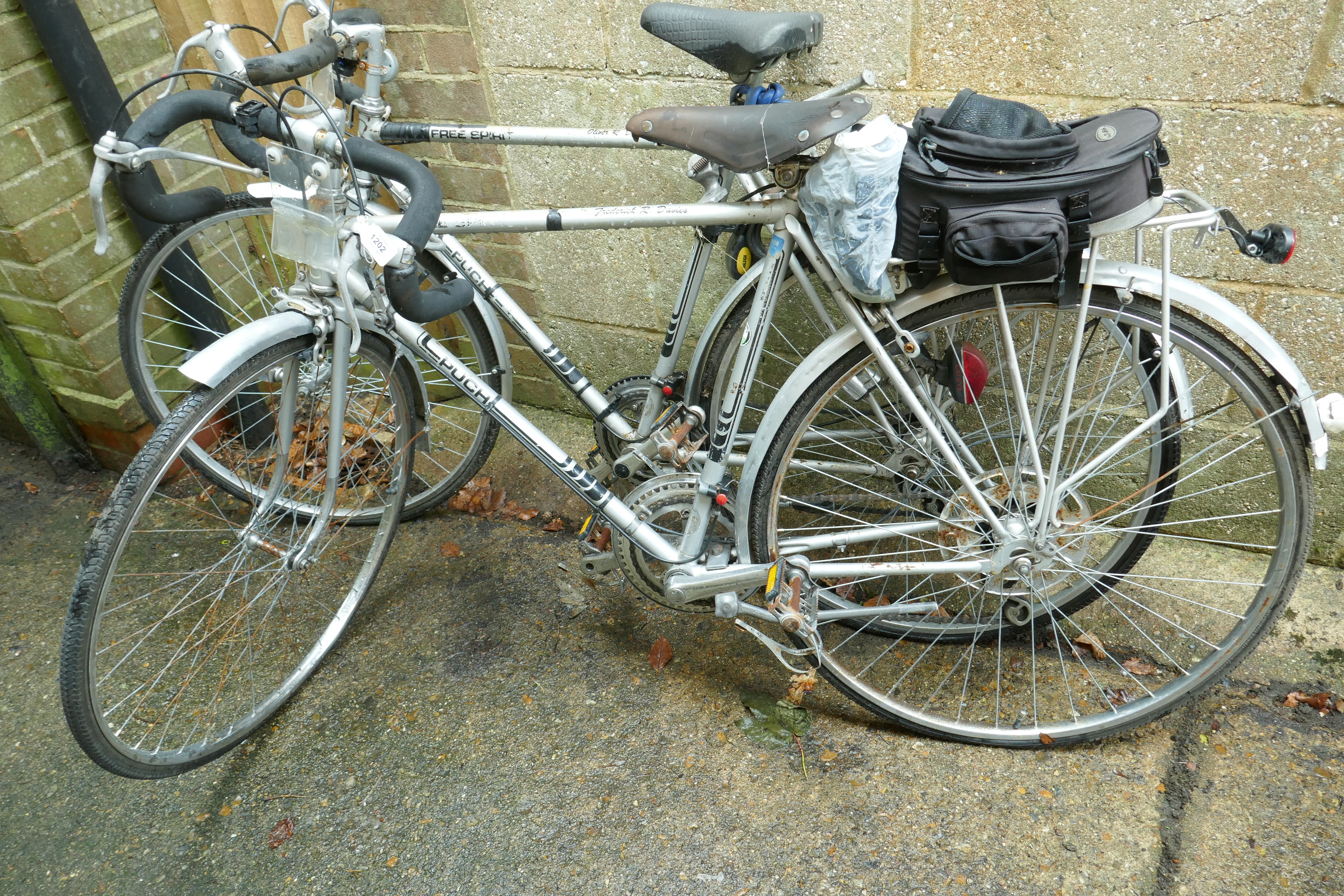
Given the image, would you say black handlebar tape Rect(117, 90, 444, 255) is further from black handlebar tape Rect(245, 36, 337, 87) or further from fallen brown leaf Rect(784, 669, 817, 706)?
fallen brown leaf Rect(784, 669, 817, 706)

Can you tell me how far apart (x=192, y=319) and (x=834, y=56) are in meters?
2.29

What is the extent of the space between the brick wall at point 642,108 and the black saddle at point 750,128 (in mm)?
650

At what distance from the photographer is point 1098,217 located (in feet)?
5.67

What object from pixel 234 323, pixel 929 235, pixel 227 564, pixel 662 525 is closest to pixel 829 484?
pixel 662 525

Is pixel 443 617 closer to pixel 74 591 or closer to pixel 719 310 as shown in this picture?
pixel 74 591

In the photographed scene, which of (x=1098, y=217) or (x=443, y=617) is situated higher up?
(x=1098, y=217)

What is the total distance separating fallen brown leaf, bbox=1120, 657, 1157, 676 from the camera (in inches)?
97.3

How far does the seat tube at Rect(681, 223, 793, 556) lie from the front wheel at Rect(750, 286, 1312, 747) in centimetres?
12

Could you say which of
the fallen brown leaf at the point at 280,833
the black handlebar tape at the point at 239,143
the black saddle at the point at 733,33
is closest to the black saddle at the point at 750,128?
the black saddle at the point at 733,33

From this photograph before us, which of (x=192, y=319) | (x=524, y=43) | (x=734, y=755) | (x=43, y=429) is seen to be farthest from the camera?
(x=43, y=429)

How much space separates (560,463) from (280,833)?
1.16 m

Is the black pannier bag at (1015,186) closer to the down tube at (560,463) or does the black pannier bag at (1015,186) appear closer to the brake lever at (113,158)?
the down tube at (560,463)

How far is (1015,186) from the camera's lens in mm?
1691

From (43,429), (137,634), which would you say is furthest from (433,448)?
(43,429)
